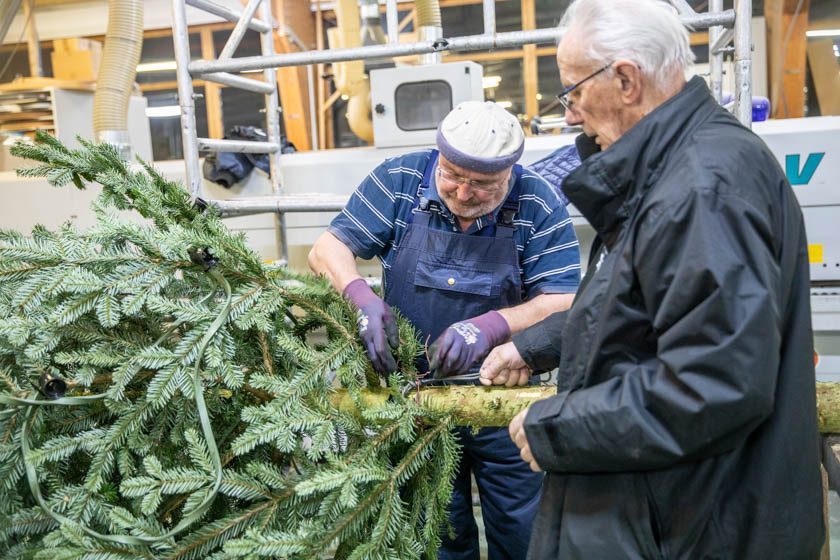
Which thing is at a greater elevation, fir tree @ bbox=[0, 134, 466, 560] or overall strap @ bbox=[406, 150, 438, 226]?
overall strap @ bbox=[406, 150, 438, 226]

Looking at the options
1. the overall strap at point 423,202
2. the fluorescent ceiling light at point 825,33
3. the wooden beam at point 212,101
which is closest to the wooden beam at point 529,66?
the fluorescent ceiling light at point 825,33

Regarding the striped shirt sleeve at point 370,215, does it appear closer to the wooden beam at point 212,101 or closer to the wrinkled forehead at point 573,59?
the wrinkled forehead at point 573,59

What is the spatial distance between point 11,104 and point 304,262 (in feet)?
7.55

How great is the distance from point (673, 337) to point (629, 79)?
454 millimetres

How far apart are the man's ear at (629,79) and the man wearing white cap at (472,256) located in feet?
2.23

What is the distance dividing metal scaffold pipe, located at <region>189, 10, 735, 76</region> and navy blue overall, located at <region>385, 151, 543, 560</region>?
87 cm

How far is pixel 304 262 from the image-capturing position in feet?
12.4

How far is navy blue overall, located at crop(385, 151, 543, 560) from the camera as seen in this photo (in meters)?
2.00

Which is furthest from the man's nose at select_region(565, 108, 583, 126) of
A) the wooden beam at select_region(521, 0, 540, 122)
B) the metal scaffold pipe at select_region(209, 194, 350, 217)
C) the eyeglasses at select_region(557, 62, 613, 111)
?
the wooden beam at select_region(521, 0, 540, 122)

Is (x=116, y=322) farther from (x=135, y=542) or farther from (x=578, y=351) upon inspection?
(x=578, y=351)

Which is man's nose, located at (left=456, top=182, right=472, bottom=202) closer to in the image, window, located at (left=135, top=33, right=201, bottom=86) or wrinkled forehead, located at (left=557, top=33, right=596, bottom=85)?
wrinkled forehead, located at (left=557, top=33, right=596, bottom=85)

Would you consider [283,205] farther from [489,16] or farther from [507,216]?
[507,216]

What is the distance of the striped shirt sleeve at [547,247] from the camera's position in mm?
2023

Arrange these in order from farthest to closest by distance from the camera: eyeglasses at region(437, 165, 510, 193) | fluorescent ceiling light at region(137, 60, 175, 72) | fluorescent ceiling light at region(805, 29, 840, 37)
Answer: fluorescent ceiling light at region(137, 60, 175, 72) → fluorescent ceiling light at region(805, 29, 840, 37) → eyeglasses at region(437, 165, 510, 193)
